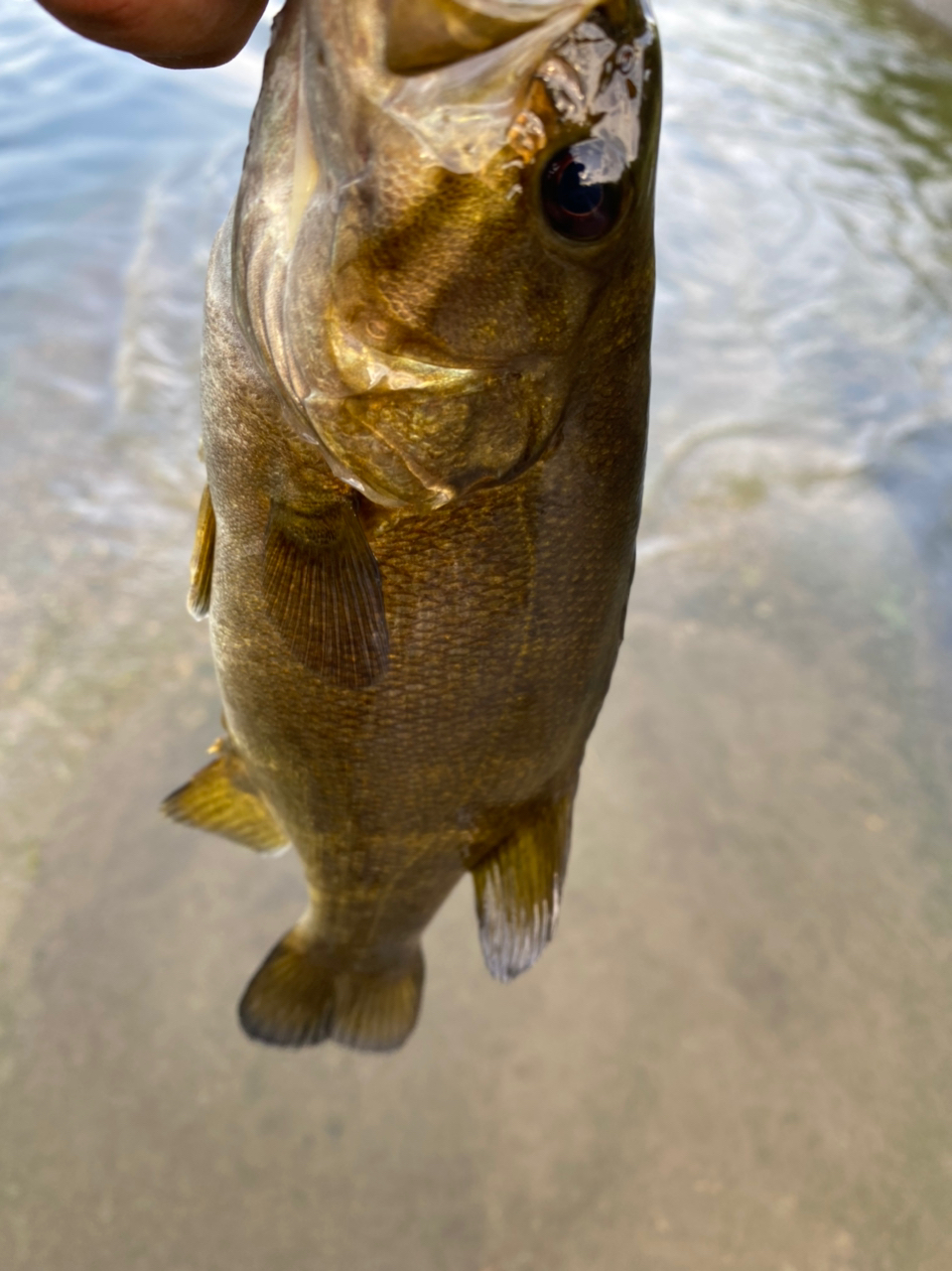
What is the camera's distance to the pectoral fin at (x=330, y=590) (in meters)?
1.12

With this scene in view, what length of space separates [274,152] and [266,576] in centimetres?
49

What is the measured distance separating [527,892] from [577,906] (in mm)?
1564

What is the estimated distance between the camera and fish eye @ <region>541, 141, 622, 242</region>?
90 cm

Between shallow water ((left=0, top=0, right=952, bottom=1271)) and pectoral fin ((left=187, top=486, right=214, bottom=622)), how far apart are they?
5.54 feet

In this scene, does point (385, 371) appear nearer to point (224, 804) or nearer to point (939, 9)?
point (224, 804)

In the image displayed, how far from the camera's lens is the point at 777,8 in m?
11.7

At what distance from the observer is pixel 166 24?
0.90 m

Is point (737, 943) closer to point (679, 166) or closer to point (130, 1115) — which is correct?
point (130, 1115)

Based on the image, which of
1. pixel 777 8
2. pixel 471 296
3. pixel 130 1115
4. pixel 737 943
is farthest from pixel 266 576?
pixel 777 8

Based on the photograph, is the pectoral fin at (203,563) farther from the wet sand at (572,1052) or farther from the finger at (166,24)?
the wet sand at (572,1052)

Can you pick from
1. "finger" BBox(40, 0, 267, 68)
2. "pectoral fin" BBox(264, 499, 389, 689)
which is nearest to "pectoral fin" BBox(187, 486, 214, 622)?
"pectoral fin" BBox(264, 499, 389, 689)

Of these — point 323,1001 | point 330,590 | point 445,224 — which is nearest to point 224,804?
point 323,1001

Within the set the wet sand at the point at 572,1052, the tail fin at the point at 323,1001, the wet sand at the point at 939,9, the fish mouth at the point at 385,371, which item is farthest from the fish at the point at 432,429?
the wet sand at the point at 939,9

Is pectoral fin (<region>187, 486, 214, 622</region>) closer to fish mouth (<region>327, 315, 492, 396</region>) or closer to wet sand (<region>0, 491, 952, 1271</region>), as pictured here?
fish mouth (<region>327, 315, 492, 396</region>)
